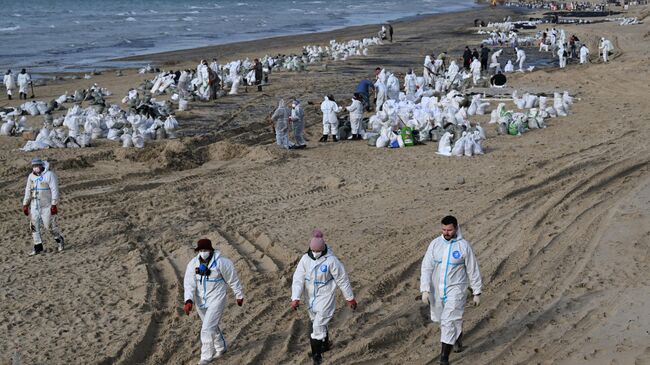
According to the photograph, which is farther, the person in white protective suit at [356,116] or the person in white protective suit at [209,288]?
the person in white protective suit at [356,116]

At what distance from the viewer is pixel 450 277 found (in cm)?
849

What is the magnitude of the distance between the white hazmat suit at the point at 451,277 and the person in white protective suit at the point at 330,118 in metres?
12.5

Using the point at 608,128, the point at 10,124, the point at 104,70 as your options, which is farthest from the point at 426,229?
the point at 104,70

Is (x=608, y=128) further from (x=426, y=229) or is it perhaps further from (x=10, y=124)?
(x=10, y=124)

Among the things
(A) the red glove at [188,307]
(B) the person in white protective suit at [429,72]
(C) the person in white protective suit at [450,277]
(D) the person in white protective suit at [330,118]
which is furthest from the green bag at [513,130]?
(A) the red glove at [188,307]

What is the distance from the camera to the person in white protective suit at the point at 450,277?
8438 mm

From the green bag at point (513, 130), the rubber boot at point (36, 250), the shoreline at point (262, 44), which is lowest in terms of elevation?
the shoreline at point (262, 44)

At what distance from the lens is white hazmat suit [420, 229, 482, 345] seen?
8.45 m

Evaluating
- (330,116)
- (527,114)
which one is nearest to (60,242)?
(330,116)

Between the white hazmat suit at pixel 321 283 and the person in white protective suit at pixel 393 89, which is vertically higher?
the white hazmat suit at pixel 321 283

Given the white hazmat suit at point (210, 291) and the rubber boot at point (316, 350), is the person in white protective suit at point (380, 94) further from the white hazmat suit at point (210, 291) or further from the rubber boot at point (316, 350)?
the rubber boot at point (316, 350)

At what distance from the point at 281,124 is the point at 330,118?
1511 mm

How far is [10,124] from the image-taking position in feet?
74.6

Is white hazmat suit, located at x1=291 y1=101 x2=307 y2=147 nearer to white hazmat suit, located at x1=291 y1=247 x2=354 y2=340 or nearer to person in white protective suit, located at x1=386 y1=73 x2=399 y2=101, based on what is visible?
person in white protective suit, located at x1=386 y1=73 x2=399 y2=101
